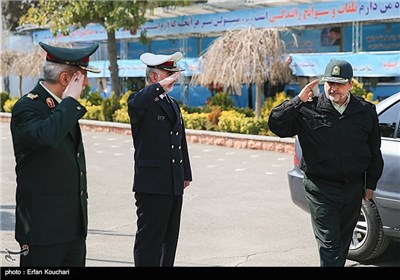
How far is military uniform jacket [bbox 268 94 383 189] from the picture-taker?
14.8ft

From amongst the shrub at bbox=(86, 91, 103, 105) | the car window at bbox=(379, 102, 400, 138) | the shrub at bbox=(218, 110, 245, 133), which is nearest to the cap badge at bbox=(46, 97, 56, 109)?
the car window at bbox=(379, 102, 400, 138)

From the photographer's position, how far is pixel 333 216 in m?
4.50

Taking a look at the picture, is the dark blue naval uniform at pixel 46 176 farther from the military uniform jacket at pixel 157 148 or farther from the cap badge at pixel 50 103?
the military uniform jacket at pixel 157 148

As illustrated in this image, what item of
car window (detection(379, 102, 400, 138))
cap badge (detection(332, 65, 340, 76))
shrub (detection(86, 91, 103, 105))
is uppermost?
cap badge (detection(332, 65, 340, 76))

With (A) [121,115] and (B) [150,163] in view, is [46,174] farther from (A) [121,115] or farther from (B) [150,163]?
(A) [121,115]

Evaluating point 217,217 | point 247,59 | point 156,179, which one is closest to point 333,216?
point 156,179

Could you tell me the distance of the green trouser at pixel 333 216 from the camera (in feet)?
14.7

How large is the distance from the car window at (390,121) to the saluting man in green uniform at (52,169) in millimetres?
3273

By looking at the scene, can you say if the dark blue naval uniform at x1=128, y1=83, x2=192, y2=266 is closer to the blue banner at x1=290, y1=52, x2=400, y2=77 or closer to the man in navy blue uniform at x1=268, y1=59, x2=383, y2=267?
the man in navy blue uniform at x1=268, y1=59, x2=383, y2=267

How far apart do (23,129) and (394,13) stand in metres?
15.4

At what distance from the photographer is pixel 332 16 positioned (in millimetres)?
18797

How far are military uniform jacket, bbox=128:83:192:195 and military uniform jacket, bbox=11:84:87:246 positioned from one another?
113cm
